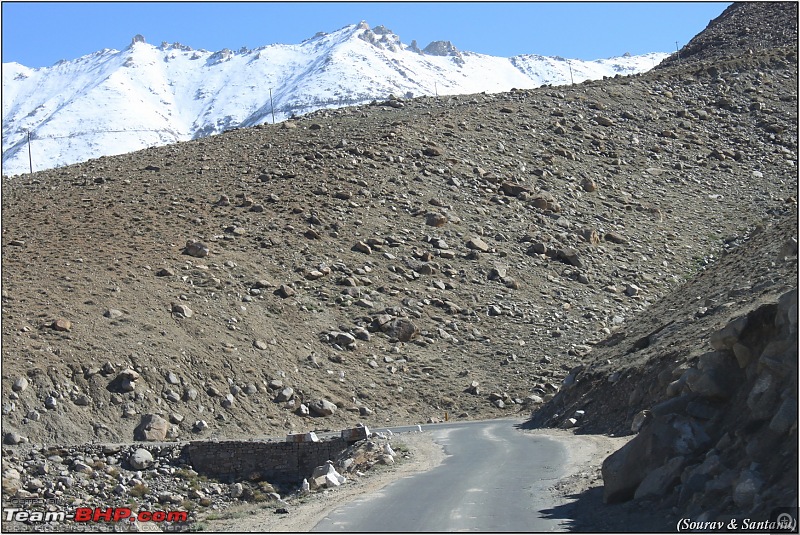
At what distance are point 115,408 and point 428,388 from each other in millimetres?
10224

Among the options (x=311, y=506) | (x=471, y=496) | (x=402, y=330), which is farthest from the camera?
(x=402, y=330)

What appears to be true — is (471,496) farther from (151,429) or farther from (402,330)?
(402,330)

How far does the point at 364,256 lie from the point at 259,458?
1527 centimetres

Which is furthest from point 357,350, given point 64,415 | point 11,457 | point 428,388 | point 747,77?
point 747,77

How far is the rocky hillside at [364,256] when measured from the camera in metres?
25.6

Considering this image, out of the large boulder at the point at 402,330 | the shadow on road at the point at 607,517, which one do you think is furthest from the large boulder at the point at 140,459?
the large boulder at the point at 402,330

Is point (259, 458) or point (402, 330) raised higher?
point (402, 330)

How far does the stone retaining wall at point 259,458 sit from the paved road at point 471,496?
3315 mm

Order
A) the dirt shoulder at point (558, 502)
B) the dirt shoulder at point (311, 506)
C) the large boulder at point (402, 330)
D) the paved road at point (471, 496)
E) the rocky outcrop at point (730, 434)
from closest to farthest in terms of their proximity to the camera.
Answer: the rocky outcrop at point (730, 434)
the dirt shoulder at point (558, 502)
the paved road at point (471, 496)
the dirt shoulder at point (311, 506)
the large boulder at point (402, 330)

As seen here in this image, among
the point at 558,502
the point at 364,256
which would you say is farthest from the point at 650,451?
the point at 364,256

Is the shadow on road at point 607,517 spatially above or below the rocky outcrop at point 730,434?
below

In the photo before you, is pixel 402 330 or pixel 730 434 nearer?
pixel 730 434

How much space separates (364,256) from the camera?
3597cm

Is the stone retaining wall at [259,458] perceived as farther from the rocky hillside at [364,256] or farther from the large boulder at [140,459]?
the rocky hillside at [364,256]
